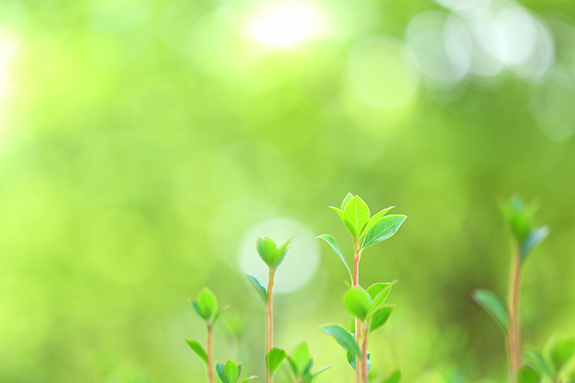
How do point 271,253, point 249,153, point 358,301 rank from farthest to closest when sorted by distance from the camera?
point 249,153 → point 271,253 → point 358,301

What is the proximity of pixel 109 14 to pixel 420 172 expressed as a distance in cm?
340

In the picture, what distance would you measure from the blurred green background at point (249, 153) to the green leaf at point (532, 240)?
341 cm

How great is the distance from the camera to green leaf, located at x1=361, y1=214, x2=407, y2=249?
13.5 inches

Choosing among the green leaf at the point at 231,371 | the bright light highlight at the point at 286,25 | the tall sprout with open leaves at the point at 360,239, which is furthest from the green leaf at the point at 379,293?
the bright light highlight at the point at 286,25

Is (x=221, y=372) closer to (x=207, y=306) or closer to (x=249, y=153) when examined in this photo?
(x=207, y=306)

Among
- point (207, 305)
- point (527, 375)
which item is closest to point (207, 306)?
point (207, 305)

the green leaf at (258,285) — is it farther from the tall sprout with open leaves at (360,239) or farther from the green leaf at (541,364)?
the green leaf at (541,364)

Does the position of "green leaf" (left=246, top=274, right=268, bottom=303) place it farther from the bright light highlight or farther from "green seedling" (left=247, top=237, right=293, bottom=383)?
the bright light highlight

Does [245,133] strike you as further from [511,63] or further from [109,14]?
[511,63]

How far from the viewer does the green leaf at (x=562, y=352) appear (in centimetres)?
39

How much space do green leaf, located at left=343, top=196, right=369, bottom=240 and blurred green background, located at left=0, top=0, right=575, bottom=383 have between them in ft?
11.8

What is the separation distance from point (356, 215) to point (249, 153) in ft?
14.6

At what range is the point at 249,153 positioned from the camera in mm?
4742

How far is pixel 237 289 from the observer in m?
4.63
